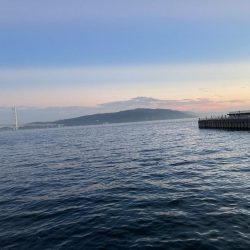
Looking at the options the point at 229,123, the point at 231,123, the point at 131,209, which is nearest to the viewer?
the point at 131,209

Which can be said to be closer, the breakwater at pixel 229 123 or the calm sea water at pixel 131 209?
the calm sea water at pixel 131 209

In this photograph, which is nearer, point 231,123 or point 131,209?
point 131,209

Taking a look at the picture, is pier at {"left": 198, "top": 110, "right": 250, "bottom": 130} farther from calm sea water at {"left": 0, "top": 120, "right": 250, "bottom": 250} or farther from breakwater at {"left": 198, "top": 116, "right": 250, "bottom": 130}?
calm sea water at {"left": 0, "top": 120, "right": 250, "bottom": 250}

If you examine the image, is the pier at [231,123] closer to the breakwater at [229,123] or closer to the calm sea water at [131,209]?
the breakwater at [229,123]

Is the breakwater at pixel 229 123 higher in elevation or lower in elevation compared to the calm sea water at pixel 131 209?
higher

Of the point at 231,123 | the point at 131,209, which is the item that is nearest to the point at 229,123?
the point at 231,123

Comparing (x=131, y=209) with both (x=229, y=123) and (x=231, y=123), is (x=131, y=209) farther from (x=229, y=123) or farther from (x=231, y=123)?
(x=229, y=123)

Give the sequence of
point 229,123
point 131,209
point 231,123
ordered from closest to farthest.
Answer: point 131,209, point 231,123, point 229,123

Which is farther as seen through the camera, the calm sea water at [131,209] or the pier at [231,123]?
the pier at [231,123]

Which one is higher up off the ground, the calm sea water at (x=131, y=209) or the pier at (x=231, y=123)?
the pier at (x=231, y=123)

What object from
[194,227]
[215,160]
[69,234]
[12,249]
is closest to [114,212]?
[69,234]

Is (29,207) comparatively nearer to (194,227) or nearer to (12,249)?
(12,249)

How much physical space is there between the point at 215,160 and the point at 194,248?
2598 cm

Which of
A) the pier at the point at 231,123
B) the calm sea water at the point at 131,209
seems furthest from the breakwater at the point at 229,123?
the calm sea water at the point at 131,209
